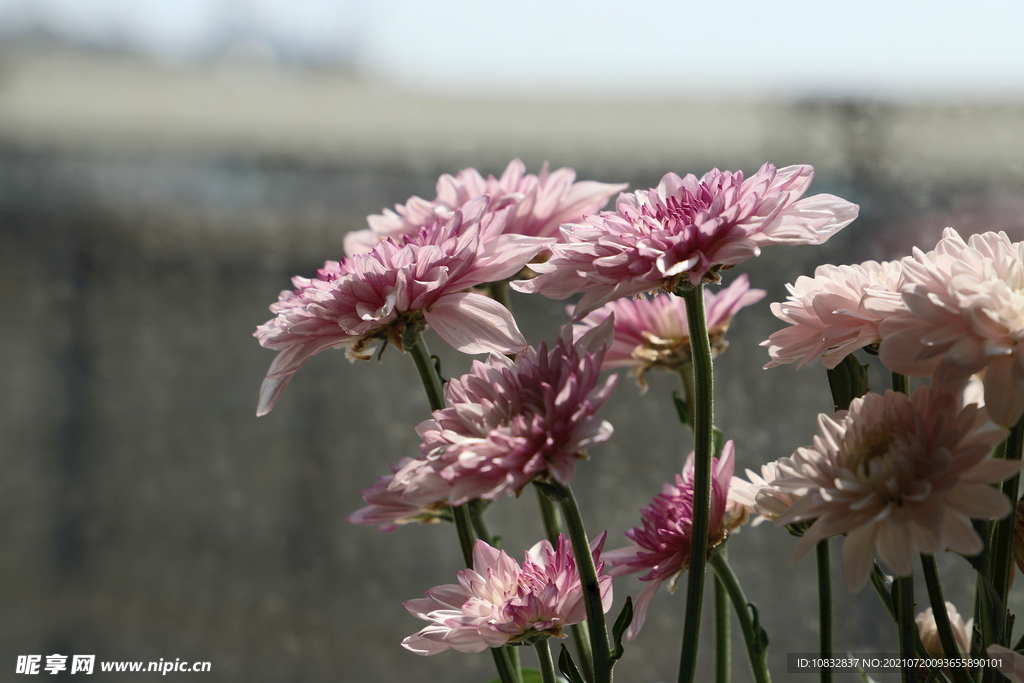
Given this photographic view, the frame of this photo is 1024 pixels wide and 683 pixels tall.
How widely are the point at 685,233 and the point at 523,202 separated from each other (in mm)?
113

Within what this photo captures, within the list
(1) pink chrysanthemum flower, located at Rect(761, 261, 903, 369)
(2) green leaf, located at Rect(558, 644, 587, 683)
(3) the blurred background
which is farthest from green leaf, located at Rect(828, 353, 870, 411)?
(3) the blurred background

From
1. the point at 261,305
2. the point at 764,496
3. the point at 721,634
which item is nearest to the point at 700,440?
the point at 764,496

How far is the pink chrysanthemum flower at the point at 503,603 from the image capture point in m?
0.24

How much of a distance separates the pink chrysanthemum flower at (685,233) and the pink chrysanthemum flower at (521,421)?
0.02 m

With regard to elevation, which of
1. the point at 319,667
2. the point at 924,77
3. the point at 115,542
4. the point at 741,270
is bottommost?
the point at 319,667

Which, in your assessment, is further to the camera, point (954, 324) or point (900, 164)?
point (900, 164)

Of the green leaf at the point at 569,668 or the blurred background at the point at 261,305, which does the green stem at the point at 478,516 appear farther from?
the blurred background at the point at 261,305

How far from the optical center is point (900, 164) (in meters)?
0.64

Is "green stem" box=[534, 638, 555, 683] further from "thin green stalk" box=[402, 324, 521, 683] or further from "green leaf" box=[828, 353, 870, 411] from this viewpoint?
"green leaf" box=[828, 353, 870, 411]

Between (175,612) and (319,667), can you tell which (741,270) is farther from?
(175,612)

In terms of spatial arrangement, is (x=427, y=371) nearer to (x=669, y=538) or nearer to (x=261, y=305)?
(x=669, y=538)

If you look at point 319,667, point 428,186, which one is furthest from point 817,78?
point 319,667

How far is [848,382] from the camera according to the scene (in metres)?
0.28

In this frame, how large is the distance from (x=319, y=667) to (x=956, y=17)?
0.91 meters
